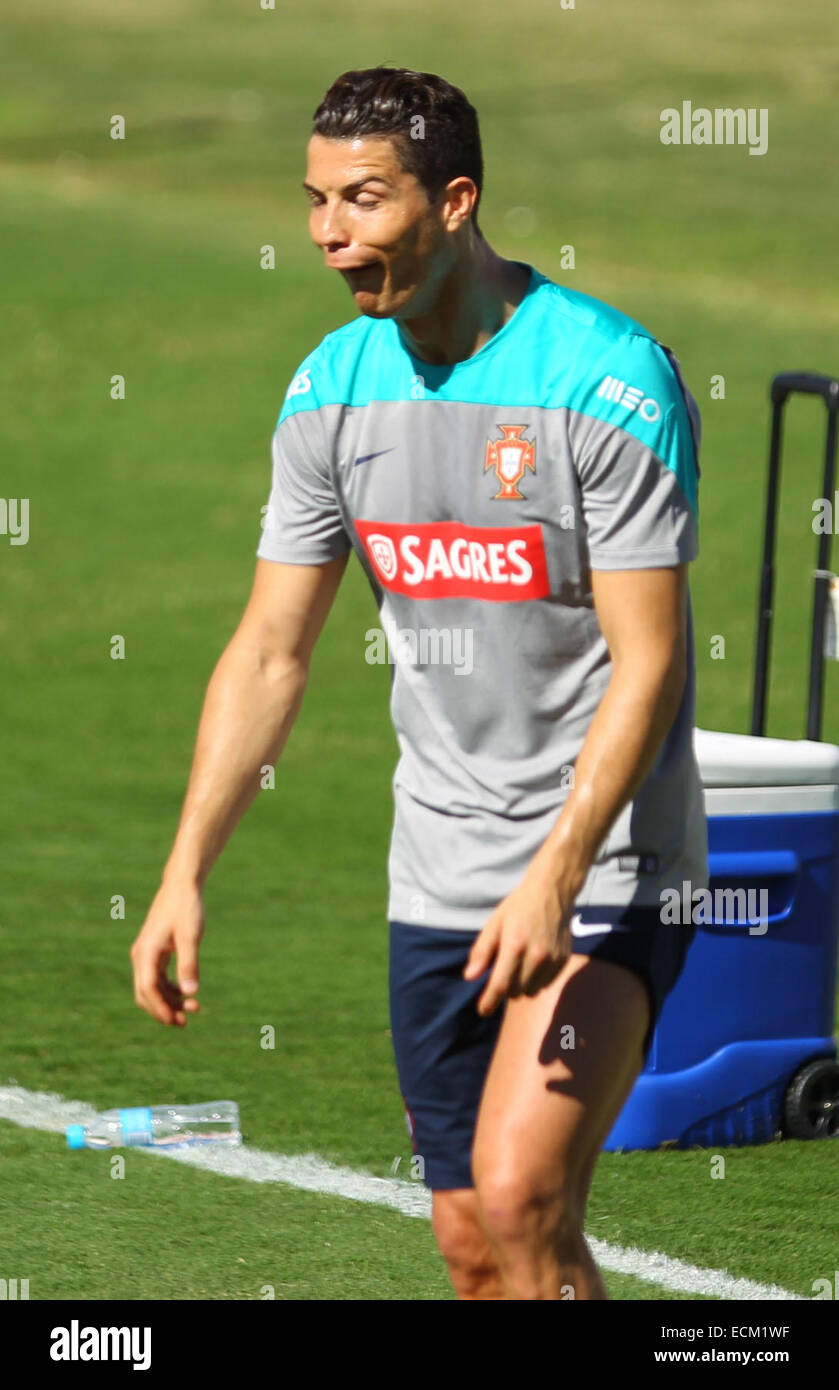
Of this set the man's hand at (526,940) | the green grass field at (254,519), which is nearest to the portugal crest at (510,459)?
the man's hand at (526,940)

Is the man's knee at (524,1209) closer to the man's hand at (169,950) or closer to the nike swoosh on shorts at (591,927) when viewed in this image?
the nike swoosh on shorts at (591,927)

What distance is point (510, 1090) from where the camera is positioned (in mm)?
3309

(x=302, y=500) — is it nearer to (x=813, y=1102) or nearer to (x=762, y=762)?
(x=762, y=762)

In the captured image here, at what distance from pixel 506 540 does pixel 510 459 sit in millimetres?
118

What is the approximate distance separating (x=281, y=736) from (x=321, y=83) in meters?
32.0

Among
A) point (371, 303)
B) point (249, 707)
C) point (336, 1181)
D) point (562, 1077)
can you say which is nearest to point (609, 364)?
point (371, 303)

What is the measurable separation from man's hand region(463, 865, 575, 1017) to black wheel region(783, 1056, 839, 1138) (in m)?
2.70

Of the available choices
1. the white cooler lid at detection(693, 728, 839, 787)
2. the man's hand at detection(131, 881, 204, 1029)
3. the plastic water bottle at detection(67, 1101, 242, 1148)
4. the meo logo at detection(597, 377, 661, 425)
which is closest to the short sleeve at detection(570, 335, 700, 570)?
the meo logo at detection(597, 377, 661, 425)

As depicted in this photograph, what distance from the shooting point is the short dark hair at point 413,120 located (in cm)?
330

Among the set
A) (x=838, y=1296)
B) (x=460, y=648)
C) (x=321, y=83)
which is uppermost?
(x=321, y=83)

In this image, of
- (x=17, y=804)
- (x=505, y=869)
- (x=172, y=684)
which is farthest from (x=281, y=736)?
(x=172, y=684)

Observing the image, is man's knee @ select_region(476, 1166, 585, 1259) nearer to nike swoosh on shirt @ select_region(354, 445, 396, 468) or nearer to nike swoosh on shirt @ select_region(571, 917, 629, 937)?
nike swoosh on shirt @ select_region(571, 917, 629, 937)

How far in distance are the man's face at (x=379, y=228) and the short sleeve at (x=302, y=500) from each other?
0.29 metres

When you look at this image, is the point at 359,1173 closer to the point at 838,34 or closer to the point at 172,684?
the point at 172,684
